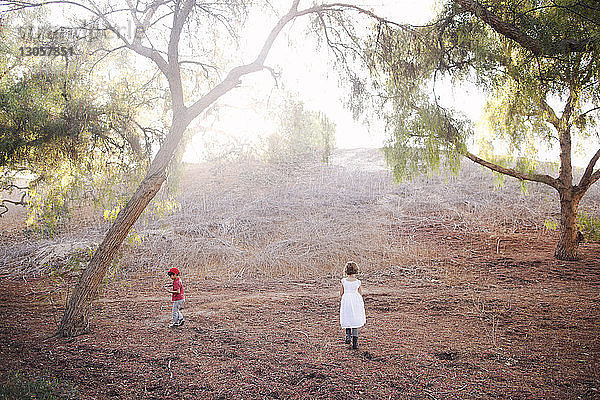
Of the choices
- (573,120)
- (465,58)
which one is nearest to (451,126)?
(465,58)

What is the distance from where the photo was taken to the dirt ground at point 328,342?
3816 mm

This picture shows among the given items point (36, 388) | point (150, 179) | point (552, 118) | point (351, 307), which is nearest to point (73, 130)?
point (150, 179)

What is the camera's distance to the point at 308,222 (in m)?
13.6

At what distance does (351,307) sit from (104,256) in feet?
11.4

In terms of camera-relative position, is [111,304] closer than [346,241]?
Yes

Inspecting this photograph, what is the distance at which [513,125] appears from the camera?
9.49 meters

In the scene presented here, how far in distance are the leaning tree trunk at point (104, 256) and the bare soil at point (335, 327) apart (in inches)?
10.6

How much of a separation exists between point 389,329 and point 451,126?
468cm

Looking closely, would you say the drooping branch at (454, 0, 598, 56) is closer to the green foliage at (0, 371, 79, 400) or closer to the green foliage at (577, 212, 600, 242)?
the green foliage at (0, 371, 79, 400)

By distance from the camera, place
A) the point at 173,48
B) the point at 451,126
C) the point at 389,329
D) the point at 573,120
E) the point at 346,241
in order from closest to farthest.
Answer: the point at 389,329, the point at 173,48, the point at 451,126, the point at 573,120, the point at 346,241

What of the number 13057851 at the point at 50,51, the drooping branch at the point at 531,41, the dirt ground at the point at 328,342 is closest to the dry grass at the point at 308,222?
the dirt ground at the point at 328,342

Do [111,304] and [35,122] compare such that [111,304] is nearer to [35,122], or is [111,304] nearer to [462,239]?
[35,122]

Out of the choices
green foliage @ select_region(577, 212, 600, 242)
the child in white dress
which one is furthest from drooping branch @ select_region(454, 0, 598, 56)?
green foliage @ select_region(577, 212, 600, 242)

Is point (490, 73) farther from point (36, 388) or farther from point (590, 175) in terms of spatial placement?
point (36, 388)
